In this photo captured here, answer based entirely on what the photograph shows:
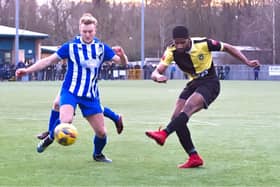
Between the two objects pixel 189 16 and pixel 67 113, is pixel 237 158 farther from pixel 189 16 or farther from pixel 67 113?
pixel 189 16

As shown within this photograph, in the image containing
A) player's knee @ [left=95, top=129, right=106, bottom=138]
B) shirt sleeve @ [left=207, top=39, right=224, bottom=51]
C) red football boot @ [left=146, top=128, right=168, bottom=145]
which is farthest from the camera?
player's knee @ [left=95, top=129, right=106, bottom=138]

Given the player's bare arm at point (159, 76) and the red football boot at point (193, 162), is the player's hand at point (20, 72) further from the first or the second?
the red football boot at point (193, 162)

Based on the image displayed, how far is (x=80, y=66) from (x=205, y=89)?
164 centimetres

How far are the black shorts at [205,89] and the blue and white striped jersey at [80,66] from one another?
1.28 meters

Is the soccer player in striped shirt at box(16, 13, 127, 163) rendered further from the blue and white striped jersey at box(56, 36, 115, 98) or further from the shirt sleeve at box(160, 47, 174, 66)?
the shirt sleeve at box(160, 47, 174, 66)

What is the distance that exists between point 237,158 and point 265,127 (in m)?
5.21

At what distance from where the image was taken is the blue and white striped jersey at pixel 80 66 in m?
9.04

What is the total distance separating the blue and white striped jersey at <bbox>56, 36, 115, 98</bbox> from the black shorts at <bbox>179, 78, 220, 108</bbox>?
4.21ft

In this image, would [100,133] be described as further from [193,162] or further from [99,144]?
[193,162]

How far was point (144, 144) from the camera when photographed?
1173 centimetres

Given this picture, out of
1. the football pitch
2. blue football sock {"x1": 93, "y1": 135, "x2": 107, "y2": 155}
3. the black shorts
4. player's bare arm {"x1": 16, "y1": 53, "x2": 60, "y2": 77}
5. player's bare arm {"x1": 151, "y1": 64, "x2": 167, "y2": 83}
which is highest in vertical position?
player's bare arm {"x1": 16, "y1": 53, "x2": 60, "y2": 77}

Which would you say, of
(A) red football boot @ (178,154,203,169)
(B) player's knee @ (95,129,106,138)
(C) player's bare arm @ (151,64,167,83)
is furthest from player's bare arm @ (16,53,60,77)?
(A) red football boot @ (178,154,203,169)

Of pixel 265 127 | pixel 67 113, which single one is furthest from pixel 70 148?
pixel 265 127

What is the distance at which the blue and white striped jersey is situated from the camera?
29.7 feet
